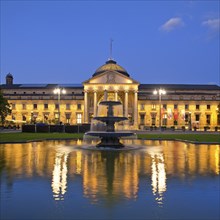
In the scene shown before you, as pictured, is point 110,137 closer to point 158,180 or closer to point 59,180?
point 158,180

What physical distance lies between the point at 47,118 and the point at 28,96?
375 inches

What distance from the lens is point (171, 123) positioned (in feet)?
339

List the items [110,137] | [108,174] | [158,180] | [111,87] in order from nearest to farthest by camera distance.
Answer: [158,180] < [108,174] < [110,137] < [111,87]

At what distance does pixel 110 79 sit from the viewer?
317 feet

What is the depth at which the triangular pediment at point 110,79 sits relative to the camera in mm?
96312

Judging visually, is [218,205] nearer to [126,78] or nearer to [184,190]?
[184,190]

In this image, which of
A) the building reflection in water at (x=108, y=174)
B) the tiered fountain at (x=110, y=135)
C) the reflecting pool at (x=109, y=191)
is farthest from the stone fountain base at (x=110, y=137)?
the reflecting pool at (x=109, y=191)

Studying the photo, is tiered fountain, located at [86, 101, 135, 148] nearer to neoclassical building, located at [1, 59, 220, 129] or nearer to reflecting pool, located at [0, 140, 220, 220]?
reflecting pool, located at [0, 140, 220, 220]

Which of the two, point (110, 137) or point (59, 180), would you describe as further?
point (110, 137)

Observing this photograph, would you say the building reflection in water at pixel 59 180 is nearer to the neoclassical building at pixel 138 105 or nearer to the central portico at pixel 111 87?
the central portico at pixel 111 87

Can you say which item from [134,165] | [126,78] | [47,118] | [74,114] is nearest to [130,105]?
[126,78]

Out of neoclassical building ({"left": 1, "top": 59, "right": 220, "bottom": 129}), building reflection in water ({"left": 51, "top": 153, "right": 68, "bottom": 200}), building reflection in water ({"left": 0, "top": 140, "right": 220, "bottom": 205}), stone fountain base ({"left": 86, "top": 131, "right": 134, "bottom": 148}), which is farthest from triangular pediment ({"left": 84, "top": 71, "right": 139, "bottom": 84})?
building reflection in water ({"left": 51, "top": 153, "right": 68, "bottom": 200})

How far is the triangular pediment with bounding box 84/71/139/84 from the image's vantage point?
9631 cm

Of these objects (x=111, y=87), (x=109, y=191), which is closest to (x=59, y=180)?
(x=109, y=191)
